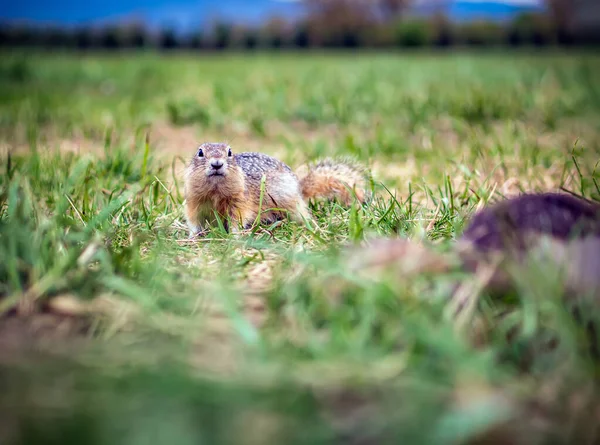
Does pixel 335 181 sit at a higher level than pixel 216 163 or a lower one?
lower

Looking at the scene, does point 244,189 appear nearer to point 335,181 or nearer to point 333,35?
point 335,181

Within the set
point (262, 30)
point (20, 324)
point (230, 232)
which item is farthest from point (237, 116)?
point (262, 30)

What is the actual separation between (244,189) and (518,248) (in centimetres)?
168

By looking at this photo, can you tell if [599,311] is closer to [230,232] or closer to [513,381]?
[513,381]

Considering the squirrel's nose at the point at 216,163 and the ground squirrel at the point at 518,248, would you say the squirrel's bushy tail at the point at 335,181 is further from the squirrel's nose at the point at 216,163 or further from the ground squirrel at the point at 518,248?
the ground squirrel at the point at 518,248

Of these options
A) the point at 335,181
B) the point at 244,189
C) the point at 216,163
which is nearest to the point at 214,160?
the point at 216,163

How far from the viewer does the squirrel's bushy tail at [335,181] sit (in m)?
3.36

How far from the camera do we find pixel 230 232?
9.32 feet

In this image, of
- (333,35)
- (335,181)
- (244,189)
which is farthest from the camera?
(333,35)

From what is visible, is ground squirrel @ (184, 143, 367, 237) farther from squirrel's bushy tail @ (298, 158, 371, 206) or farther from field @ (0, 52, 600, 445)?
field @ (0, 52, 600, 445)

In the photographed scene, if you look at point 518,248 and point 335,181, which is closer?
point 518,248

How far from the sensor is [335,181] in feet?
11.1

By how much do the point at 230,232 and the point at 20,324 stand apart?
1.18 m

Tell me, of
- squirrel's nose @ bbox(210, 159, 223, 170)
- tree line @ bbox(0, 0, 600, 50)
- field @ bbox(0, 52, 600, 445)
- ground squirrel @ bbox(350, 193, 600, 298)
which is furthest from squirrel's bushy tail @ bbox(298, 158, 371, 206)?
tree line @ bbox(0, 0, 600, 50)
